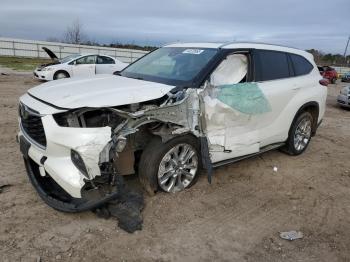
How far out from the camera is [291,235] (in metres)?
3.66

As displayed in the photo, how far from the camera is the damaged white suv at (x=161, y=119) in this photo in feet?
11.1

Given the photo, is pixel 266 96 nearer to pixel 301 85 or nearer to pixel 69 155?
pixel 301 85

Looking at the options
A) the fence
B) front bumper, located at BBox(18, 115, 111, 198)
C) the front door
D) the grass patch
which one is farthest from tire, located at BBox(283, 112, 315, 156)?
the fence

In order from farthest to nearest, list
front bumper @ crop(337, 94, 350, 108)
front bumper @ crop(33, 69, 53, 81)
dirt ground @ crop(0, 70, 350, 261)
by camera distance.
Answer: front bumper @ crop(33, 69, 53, 81) < front bumper @ crop(337, 94, 350, 108) < dirt ground @ crop(0, 70, 350, 261)

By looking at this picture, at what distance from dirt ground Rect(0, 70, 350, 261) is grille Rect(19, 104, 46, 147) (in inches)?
30.8

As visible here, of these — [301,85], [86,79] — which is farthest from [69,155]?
[301,85]

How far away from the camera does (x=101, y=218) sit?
370 cm

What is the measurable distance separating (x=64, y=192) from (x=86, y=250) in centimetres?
74

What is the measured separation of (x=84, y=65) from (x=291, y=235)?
551 inches

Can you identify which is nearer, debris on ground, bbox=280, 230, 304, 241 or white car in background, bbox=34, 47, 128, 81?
debris on ground, bbox=280, 230, 304, 241

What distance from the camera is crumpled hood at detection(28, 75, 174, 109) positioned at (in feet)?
11.3

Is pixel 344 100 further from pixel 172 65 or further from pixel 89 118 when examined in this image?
pixel 89 118

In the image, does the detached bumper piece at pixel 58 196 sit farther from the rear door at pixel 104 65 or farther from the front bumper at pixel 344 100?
A: the rear door at pixel 104 65

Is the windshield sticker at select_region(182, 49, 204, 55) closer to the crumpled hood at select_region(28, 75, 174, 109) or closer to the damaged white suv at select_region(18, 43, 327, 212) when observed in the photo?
the damaged white suv at select_region(18, 43, 327, 212)
